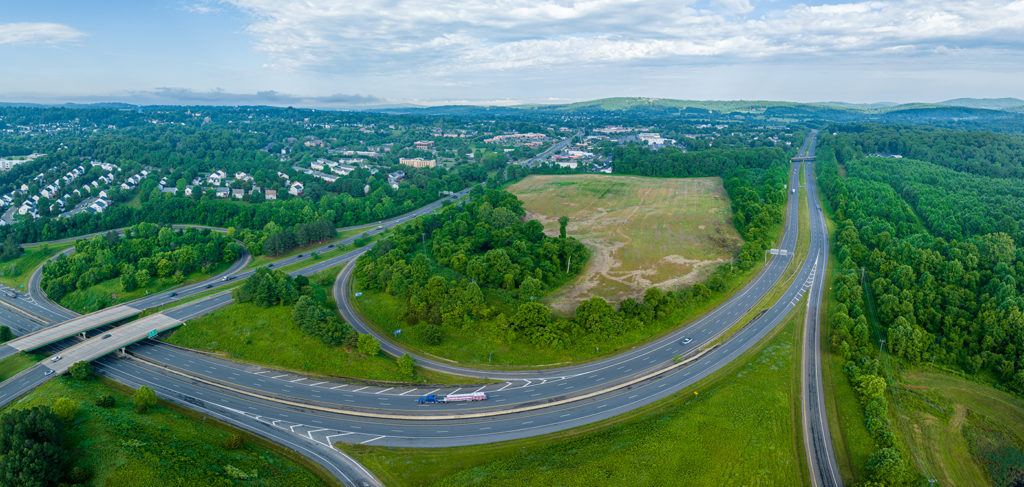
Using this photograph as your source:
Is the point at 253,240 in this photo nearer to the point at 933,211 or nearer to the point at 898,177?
the point at 933,211

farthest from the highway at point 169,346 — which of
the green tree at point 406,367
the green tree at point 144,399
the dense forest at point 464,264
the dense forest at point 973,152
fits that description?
the dense forest at point 973,152

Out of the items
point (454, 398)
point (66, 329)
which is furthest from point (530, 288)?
point (66, 329)

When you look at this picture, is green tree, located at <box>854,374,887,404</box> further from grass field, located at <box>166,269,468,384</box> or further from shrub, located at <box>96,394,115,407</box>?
shrub, located at <box>96,394,115,407</box>

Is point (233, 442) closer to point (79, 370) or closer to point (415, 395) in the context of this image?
point (415, 395)

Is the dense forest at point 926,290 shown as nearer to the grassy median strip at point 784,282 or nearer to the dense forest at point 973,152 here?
the grassy median strip at point 784,282

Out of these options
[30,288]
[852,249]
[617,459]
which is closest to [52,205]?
[30,288]

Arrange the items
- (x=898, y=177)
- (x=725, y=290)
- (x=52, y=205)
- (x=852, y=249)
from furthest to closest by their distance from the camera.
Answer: (x=898, y=177) < (x=52, y=205) < (x=852, y=249) < (x=725, y=290)
